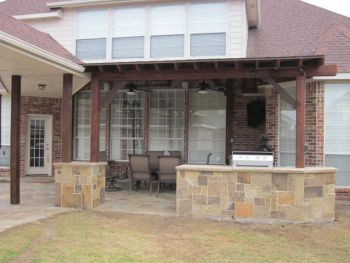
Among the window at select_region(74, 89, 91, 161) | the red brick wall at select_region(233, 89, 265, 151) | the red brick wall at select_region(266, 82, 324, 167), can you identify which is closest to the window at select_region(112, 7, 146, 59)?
the window at select_region(74, 89, 91, 161)

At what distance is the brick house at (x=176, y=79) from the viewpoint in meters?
8.38

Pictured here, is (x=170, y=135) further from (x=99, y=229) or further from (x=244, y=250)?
(x=244, y=250)

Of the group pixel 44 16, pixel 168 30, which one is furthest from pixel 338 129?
pixel 44 16

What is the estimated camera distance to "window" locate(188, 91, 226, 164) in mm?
12969

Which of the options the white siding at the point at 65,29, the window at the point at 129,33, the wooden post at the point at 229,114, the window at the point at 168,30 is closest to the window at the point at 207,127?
the wooden post at the point at 229,114

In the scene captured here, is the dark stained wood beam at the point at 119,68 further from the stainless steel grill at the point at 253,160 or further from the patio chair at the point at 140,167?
the stainless steel grill at the point at 253,160

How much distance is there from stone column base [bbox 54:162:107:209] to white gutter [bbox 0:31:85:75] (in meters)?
1.95

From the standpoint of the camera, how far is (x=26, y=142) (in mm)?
14414

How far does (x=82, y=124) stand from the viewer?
46.6ft

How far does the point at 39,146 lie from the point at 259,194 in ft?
30.8

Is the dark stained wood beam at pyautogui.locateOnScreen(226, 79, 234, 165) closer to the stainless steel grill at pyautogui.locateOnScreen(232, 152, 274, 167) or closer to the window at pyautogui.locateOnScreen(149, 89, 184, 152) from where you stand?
the window at pyautogui.locateOnScreen(149, 89, 184, 152)

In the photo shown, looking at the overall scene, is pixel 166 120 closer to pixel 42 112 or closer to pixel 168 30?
pixel 168 30

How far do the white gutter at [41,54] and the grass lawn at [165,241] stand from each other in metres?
2.85

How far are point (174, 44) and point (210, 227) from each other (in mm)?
5603
